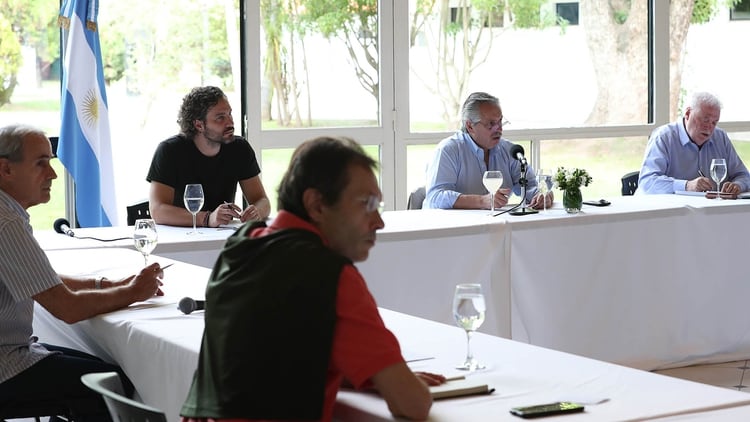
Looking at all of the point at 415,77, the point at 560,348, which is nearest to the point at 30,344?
the point at 560,348

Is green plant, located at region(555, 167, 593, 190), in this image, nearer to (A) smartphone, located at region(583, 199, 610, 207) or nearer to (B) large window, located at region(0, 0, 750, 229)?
(A) smartphone, located at region(583, 199, 610, 207)

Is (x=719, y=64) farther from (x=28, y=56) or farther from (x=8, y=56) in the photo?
(x=8, y=56)

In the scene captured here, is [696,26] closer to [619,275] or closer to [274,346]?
[619,275]

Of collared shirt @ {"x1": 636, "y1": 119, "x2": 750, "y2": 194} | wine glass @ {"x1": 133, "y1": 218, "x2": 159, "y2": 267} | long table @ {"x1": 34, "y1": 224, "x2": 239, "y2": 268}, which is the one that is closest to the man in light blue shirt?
collared shirt @ {"x1": 636, "y1": 119, "x2": 750, "y2": 194}

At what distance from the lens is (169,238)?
4066 millimetres

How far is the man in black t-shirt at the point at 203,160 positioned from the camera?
464 cm

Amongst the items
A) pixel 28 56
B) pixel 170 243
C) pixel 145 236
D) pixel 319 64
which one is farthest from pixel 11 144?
pixel 319 64

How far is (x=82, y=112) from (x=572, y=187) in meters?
2.58

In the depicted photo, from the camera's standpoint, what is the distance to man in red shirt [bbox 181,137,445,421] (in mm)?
1748

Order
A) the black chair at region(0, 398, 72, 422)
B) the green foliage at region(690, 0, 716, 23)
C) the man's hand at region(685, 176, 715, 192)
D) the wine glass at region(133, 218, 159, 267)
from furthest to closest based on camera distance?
the green foliage at region(690, 0, 716, 23) < the man's hand at region(685, 176, 715, 192) < the wine glass at region(133, 218, 159, 267) < the black chair at region(0, 398, 72, 422)

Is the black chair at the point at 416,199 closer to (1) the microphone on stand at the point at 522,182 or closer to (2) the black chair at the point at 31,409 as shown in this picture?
(1) the microphone on stand at the point at 522,182

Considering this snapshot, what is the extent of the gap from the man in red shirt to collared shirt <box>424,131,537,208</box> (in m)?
3.28

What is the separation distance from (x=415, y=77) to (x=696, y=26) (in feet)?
7.66

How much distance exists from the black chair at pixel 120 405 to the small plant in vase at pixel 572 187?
2921 millimetres
